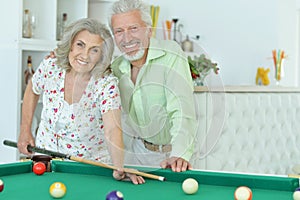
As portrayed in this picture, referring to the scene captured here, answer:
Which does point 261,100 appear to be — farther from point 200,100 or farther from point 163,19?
point 163,19

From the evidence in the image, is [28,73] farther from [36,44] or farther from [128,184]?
[128,184]

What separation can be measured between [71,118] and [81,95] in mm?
134

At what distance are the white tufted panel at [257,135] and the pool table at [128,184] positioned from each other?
4.27 ft

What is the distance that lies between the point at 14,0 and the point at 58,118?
143 cm

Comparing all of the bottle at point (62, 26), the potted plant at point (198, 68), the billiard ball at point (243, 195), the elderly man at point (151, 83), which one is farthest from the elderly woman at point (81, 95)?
the potted plant at point (198, 68)

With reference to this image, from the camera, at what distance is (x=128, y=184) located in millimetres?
2385

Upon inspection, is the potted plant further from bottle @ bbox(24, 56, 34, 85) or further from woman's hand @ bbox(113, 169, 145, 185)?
woman's hand @ bbox(113, 169, 145, 185)

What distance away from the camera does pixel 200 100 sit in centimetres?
384

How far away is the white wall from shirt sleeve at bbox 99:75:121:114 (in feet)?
12.6

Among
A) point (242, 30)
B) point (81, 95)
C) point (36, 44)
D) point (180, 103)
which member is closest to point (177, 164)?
point (180, 103)

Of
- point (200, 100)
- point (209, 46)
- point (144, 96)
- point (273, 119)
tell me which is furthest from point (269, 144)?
point (209, 46)

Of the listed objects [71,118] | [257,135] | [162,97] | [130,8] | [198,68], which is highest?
[130,8]

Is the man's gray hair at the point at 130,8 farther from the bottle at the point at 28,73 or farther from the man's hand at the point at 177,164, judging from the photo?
the bottle at the point at 28,73

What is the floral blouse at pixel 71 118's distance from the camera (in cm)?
298
